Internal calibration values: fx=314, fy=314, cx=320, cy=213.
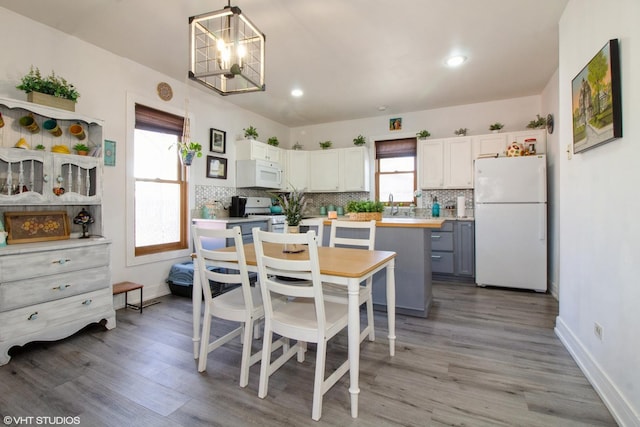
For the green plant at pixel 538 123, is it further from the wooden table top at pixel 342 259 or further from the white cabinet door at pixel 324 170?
the wooden table top at pixel 342 259

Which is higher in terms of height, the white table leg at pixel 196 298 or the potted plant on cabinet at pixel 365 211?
the potted plant on cabinet at pixel 365 211

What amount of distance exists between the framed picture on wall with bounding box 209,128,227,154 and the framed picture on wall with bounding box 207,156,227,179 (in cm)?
12

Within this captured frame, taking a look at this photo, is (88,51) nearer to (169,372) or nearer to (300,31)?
(300,31)

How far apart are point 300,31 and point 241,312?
2.44 meters

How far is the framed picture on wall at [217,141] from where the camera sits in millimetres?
4430

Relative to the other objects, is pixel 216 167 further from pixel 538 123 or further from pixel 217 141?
pixel 538 123

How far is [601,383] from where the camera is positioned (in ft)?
5.82

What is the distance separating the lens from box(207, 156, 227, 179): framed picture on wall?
441cm

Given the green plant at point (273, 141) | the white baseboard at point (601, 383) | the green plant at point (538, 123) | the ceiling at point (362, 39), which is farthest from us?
the green plant at point (273, 141)

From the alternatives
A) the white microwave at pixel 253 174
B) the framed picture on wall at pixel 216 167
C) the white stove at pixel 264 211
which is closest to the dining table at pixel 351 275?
the white stove at pixel 264 211

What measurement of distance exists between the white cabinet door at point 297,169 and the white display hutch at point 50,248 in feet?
10.5

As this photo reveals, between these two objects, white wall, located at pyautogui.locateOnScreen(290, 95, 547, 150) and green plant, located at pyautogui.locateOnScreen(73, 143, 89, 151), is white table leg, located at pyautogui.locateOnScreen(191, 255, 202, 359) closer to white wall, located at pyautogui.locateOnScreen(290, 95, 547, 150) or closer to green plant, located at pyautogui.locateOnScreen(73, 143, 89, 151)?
green plant, located at pyautogui.locateOnScreen(73, 143, 89, 151)

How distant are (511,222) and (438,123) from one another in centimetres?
202

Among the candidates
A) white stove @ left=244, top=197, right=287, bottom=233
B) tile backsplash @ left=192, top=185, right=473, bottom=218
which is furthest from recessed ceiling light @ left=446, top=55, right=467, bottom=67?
white stove @ left=244, top=197, right=287, bottom=233
